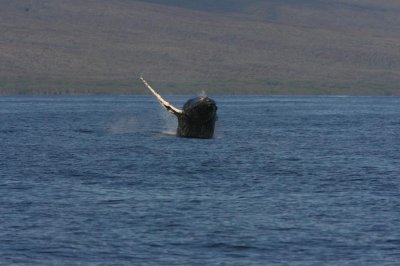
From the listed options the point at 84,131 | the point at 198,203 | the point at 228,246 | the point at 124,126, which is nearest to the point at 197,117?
the point at 84,131

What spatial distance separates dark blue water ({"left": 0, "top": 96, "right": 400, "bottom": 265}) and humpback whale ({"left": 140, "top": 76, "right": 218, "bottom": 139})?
4.78ft

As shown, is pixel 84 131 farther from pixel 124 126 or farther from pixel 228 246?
pixel 228 246

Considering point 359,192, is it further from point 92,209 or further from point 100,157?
point 100,157

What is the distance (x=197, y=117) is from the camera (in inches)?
3068

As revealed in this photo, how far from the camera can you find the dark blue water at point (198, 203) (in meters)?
35.9

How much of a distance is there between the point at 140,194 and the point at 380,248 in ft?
45.7

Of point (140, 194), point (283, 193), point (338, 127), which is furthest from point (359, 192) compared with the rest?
point (338, 127)

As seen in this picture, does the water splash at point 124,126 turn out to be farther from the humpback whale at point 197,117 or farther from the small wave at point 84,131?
the humpback whale at point 197,117

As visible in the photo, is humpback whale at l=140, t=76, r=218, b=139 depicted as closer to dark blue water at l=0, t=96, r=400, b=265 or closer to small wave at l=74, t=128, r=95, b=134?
dark blue water at l=0, t=96, r=400, b=265

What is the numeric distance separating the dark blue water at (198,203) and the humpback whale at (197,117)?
146 cm

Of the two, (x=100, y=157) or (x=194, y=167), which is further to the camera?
(x=100, y=157)

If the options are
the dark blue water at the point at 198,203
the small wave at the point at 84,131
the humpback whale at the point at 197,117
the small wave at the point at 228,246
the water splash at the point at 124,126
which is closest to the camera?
the dark blue water at the point at 198,203

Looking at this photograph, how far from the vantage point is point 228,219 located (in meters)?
41.3

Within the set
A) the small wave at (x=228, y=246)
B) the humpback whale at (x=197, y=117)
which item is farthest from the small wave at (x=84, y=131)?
the small wave at (x=228, y=246)
